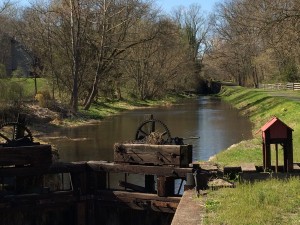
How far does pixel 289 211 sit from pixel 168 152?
3.92m

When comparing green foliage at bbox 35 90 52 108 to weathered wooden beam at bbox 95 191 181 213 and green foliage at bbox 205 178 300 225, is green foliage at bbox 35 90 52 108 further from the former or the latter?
green foliage at bbox 205 178 300 225

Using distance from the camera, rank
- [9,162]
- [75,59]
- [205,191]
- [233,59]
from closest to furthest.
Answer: [205,191] < [9,162] < [75,59] < [233,59]

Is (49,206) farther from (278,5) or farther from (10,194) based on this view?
(278,5)

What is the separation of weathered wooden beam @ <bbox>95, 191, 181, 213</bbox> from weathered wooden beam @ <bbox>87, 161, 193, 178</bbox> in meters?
0.54

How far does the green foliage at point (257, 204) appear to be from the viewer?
24.1ft

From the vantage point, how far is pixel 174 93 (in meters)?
77.9

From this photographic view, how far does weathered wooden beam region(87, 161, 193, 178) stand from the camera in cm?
1106

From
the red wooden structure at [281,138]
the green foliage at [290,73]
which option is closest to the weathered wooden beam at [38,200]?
the red wooden structure at [281,138]

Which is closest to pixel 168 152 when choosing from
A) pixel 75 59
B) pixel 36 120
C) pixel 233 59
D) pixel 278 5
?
pixel 278 5

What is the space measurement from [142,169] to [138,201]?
0.77 metres

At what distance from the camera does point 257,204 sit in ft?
26.5

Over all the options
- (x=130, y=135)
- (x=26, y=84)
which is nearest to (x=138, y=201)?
(x=130, y=135)

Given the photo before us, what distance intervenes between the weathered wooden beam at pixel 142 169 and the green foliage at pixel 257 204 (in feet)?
5.45

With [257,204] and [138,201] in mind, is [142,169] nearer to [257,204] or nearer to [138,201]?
[138,201]
